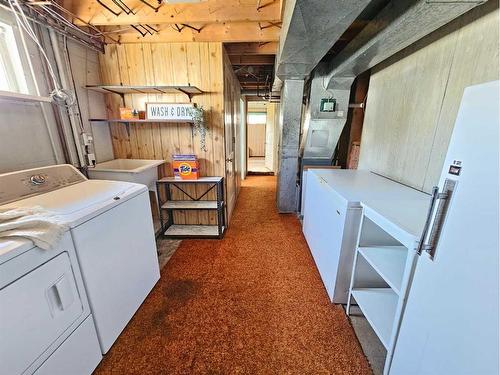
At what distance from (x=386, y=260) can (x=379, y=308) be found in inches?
13.3

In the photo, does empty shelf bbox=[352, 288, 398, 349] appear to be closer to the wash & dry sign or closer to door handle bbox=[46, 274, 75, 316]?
door handle bbox=[46, 274, 75, 316]

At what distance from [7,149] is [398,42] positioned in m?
2.97

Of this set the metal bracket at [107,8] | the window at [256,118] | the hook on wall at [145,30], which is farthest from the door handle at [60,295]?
the window at [256,118]

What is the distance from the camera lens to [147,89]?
2.33 metres

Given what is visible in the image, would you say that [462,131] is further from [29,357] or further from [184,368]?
[29,357]

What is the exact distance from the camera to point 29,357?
2.98 ft

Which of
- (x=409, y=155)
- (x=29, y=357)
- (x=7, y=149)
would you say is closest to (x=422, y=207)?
(x=409, y=155)

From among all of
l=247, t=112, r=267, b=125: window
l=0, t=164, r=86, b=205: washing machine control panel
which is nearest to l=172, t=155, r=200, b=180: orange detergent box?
l=0, t=164, r=86, b=205: washing machine control panel

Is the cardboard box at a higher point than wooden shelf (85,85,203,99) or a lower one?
lower

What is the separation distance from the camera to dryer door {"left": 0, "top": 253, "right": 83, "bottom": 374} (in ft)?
2.75

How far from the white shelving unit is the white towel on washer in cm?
166

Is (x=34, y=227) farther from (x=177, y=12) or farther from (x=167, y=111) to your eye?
(x=177, y=12)

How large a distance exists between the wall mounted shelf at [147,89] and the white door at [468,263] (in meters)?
2.23

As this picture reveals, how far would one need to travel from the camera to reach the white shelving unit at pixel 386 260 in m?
1.06
